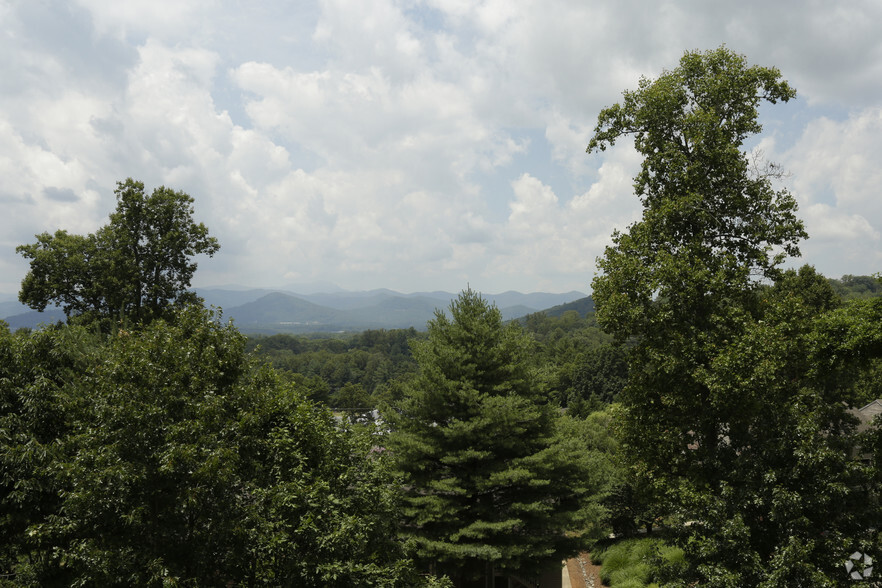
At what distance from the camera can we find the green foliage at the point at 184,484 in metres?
7.77

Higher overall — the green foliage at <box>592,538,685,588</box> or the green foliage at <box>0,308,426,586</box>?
the green foliage at <box>0,308,426,586</box>

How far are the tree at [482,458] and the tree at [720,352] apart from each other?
3453 millimetres

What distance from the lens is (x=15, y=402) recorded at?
430 inches

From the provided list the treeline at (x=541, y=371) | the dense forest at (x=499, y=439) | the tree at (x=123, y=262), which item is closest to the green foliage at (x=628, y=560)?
the dense forest at (x=499, y=439)

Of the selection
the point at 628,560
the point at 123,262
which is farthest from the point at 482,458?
the point at 123,262

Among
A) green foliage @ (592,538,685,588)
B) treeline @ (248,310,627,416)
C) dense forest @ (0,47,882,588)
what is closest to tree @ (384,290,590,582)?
dense forest @ (0,47,882,588)

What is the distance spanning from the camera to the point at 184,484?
26.7 ft

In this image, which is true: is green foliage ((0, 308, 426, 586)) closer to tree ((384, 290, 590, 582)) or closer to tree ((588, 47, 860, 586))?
tree ((384, 290, 590, 582))

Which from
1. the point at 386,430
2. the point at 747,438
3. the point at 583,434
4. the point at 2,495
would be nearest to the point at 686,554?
the point at 747,438

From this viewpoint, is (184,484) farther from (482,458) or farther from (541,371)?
(541,371)

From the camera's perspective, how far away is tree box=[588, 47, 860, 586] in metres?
9.76

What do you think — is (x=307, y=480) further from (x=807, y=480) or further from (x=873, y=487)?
(x=873, y=487)

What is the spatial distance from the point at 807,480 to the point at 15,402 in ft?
54.3

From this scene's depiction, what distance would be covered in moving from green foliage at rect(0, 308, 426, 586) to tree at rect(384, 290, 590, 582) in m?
4.92
